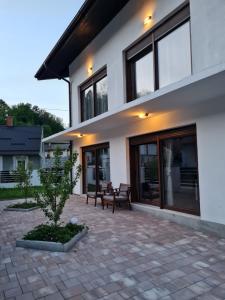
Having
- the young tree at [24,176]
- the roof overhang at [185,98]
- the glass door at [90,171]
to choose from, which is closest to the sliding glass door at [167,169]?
the roof overhang at [185,98]

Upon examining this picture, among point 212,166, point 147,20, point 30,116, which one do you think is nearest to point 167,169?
point 212,166

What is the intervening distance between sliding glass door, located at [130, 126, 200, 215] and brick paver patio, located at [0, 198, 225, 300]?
0.92 m

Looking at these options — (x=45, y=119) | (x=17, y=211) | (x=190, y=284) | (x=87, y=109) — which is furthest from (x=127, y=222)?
(x=45, y=119)

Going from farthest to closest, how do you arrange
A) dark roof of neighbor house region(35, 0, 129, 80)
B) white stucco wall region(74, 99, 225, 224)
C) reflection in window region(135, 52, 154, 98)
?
dark roof of neighbor house region(35, 0, 129, 80)
reflection in window region(135, 52, 154, 98)
white stucco wall region(74, 99, 225, 224)

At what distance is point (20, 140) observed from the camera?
21531 mm

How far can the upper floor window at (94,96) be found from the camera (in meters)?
9.57

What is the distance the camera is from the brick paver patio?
304cm

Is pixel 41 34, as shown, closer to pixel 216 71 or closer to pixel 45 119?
pixel 216 71

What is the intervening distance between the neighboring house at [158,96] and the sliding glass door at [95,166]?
4 centimetres

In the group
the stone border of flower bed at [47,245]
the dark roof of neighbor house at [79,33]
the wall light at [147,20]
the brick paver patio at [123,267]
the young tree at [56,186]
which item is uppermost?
the dark roof of neighbor house at [79,33]

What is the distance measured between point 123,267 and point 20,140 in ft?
64.3

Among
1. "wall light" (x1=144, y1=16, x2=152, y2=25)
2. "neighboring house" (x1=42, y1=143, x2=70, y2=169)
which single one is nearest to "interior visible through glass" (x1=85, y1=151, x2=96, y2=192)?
"neighboring house" (x1=42, y1=143, x2=70, y2=169)

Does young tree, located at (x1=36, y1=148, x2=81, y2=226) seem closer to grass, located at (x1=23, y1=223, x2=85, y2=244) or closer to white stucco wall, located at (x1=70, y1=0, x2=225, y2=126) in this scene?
grass, located at (x1=23, y1=223, x2=85, y2=244)

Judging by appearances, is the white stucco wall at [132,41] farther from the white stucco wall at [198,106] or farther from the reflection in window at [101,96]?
the reflection in window at [101,96]
